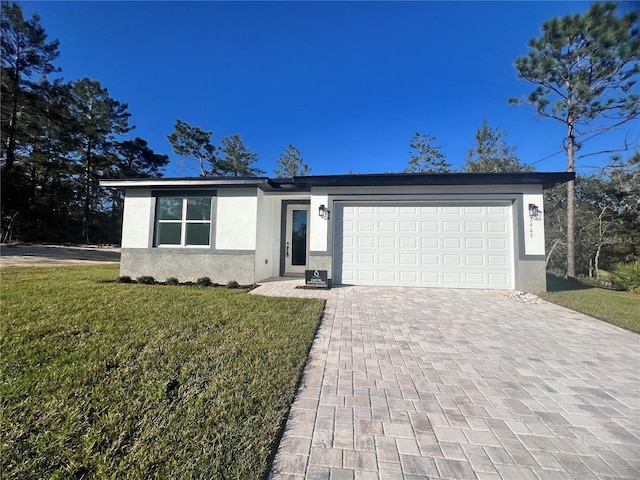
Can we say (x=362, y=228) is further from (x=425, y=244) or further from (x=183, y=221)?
(x=183, y=221)

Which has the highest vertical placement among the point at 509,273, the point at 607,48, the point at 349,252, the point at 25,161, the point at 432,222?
the point at 607,48

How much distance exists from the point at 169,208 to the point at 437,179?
8.75 m

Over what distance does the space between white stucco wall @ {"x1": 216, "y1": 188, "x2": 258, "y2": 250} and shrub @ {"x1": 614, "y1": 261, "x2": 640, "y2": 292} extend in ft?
40.1

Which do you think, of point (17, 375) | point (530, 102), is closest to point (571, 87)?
point (530, 102)

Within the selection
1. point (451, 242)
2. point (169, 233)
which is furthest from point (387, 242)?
point (169, 233)

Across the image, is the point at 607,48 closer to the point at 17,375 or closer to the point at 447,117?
the point at 447,117

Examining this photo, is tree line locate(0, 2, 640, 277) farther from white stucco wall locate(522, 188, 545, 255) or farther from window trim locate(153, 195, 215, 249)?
window trim locate(153, 195, 215, 249)

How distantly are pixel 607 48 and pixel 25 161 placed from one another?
1423 inches

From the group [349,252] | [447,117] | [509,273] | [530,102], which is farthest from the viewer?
[447,117]

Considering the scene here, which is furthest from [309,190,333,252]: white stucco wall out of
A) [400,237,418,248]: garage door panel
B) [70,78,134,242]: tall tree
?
[70,78,134,242]: tall tree

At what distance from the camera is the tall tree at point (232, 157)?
27562 millimetres

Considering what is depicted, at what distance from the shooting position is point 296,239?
9797 millimetres

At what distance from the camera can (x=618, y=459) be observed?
1.73 metres

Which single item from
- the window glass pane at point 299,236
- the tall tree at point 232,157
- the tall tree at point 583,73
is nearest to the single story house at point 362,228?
the window glass pane at point 299,236
